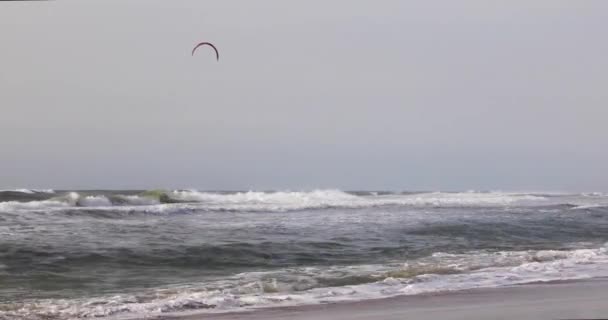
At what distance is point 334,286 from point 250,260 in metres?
2.42

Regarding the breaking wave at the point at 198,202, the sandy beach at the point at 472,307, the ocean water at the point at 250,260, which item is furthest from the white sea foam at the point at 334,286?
the breaking wave at the point at 198,202

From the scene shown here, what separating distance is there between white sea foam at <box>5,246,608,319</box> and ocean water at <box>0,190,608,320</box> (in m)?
0.01

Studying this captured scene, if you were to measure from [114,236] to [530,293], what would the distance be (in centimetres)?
739

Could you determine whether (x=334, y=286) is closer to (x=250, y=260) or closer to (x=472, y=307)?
(x=472, y=307)

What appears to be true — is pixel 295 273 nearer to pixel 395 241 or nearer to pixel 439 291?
pixel 439 291

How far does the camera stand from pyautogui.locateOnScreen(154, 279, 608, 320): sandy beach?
5.06 meters

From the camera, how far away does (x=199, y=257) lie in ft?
30.0

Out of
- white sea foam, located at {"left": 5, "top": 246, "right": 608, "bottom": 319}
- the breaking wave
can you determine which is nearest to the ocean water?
white sea foam, located at {"left": 5, "top": 246, "right": 608, "bottom": 319}

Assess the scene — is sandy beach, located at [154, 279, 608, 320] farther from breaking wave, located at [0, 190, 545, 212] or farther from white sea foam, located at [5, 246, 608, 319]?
breaking wave, located at [0, 190, 545, 212]

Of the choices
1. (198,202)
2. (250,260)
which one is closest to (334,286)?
(250,260)

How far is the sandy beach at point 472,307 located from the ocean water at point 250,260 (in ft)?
1.15

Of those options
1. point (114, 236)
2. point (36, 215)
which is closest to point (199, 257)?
→ point (114, 236)

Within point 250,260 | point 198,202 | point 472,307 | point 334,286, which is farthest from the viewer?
point 198,202

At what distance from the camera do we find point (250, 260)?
29.7ft
